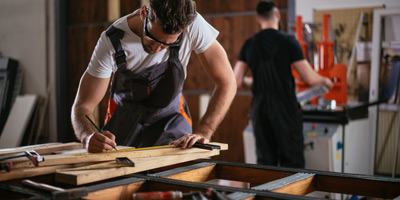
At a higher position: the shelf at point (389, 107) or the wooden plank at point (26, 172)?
the wooden plank at point (26, 172)

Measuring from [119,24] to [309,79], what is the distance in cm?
174

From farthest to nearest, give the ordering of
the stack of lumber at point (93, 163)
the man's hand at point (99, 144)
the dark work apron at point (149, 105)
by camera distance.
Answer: the dark work apron at point (149, 105), the man's hand at point (99, 144), the stack of lumber at point (93, 163)

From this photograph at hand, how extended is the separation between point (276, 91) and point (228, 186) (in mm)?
2024

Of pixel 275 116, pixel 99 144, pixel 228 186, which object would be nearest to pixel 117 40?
pixel 99 144

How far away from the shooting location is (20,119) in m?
5.65

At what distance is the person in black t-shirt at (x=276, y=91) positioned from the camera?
10.4 feet

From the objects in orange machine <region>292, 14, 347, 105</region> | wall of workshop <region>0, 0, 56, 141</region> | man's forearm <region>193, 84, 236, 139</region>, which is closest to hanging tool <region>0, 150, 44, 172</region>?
man's forearm <region>193, 84, 236, 139</region>

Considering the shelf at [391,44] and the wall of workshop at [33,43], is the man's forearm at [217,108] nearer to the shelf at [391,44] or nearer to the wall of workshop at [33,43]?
the shelf at [391,44]

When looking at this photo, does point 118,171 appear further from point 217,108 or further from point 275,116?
point 275,116

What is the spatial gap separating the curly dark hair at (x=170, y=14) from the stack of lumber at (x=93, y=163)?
46cm

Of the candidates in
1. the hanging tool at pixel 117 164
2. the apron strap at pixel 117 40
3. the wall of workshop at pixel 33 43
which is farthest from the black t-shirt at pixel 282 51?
the wall of workshop at pixel 33 43

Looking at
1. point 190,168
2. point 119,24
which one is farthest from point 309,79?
point 190,168

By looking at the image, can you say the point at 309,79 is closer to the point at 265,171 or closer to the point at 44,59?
the point at 265,171

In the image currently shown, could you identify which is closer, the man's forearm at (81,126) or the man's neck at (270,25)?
the man's forearm at (81,126)
